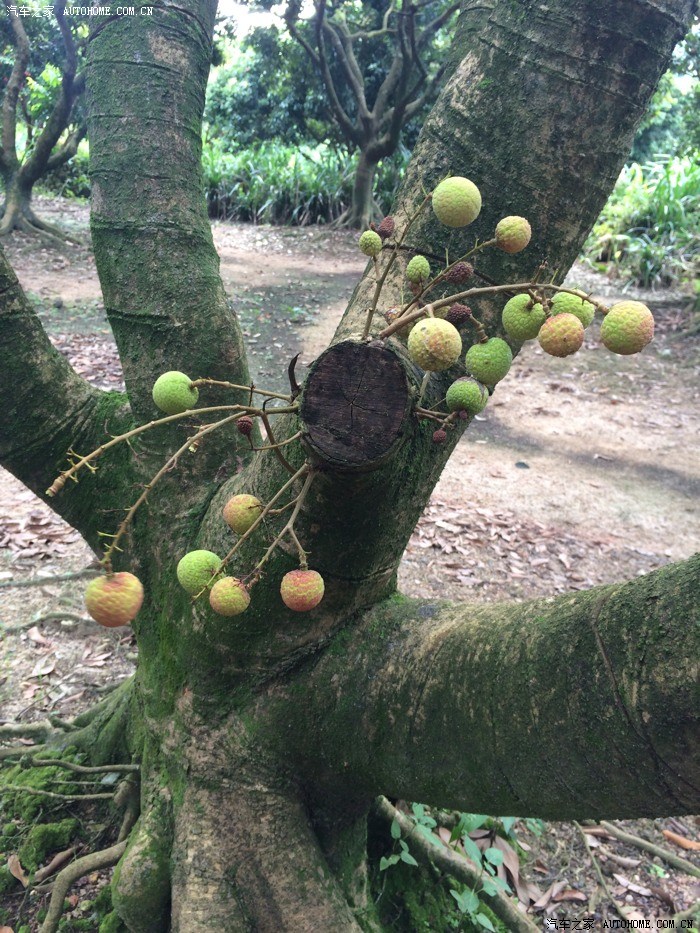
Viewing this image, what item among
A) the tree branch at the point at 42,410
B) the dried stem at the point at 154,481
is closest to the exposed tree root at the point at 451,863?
Result: the tree branch at the point at 42,410

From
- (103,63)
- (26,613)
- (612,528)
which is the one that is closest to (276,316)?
(612,528)

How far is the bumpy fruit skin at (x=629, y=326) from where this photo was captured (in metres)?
1.05

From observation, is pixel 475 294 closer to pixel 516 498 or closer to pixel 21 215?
pixel 516 498

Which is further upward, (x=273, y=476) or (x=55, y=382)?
(x=273, y=476)

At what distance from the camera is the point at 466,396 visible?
1.19m

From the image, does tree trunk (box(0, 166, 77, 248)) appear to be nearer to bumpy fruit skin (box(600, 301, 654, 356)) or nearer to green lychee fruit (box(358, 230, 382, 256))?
green lychee fruit (box(358, 230, 382, 256))

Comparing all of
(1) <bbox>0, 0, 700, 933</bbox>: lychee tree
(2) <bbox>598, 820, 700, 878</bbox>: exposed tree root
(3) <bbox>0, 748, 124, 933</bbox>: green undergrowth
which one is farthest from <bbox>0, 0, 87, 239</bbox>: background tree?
(2) <bbox>598, 820, 700, 878</bbox>: exposed tree root

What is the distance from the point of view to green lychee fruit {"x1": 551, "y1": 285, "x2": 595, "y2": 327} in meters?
1.13

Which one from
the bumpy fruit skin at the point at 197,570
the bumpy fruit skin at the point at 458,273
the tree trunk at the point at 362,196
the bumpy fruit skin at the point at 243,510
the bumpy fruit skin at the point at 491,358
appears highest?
the bumpy fruit skin at the point at 458,273

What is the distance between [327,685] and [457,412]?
86cm

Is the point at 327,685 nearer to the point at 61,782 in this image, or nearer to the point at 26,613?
the point at 61,782

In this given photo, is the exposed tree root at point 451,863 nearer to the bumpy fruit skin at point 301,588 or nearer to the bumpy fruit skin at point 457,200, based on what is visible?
the bumpy fruit skin at point 301,588

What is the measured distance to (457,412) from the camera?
3.97 feet

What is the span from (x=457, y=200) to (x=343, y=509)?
65cm
